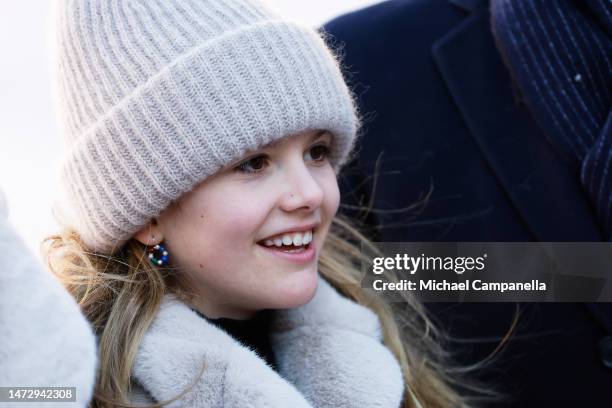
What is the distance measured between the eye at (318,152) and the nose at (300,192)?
0.17m

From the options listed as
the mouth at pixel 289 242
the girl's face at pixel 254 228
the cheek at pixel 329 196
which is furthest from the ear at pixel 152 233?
the cheek at pixel 329 196

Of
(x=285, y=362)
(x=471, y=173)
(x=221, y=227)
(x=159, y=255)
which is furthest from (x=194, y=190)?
(x=471, y=173)

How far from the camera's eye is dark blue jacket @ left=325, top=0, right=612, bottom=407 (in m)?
1.99

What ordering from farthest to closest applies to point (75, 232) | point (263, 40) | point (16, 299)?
1. point (75, 232)
2. point (263, 40)
3. point (16, 299)

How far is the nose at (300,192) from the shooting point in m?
1.59

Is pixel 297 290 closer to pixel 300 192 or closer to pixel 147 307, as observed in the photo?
pixel 300 192

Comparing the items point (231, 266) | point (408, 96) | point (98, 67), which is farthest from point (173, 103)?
point (408, 96)

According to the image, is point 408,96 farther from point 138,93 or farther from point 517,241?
point 138,93

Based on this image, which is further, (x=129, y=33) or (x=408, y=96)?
(x=408, y=96)

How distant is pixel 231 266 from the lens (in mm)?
1603

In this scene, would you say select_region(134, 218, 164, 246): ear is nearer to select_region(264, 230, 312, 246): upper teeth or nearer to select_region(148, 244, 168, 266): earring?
select_region(148, 244, 168, 266): earring

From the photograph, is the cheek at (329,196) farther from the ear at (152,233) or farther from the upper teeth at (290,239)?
the ear at (152,233)

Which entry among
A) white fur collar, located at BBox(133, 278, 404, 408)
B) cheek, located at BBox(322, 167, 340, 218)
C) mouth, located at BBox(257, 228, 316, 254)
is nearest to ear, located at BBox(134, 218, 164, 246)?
white fur collar, located at BBox(133, 278, 404, 408)

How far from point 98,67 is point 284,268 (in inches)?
23.5
